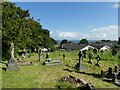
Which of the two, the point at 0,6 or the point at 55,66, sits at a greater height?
the point at 0,6

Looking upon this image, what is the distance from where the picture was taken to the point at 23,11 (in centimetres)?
4472

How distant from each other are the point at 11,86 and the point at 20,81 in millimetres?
1595

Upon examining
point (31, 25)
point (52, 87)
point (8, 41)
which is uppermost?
point (31, 25)

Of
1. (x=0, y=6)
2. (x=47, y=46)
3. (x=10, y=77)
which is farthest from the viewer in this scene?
(x=47, y=46)

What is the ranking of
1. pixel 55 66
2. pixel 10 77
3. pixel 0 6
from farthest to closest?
pixel 0 6 → pixel 55 66 → pixel 10 77

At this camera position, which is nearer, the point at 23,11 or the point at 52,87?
the point at 52,87

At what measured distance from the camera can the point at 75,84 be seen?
1611cm

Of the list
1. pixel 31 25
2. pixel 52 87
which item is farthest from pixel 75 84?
pixel 31 25

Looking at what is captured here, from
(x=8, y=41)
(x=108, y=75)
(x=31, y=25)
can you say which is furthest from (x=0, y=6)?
(x=31, y=25)

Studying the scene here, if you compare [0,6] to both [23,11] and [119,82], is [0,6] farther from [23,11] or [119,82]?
[119,82]

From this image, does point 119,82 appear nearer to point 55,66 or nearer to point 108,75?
point 108,75

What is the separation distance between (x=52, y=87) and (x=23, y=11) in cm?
3059

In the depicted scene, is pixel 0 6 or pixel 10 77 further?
pixel 0 6

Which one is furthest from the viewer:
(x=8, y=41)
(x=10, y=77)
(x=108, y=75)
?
(x=8, y=41)
